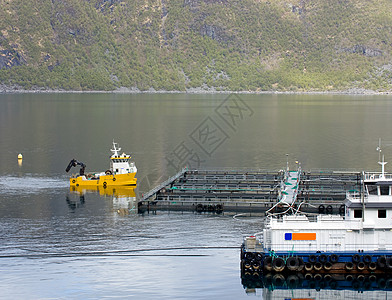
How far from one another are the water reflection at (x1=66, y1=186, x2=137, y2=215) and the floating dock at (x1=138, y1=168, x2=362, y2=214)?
1.67m

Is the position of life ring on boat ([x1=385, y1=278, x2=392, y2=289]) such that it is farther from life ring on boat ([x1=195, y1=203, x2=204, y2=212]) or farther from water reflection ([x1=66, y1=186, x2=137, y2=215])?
water reflection ([x1=66, y1=186, x2=137, y2=215])

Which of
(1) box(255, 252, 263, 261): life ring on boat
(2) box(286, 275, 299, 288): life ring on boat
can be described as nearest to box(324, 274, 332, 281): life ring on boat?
(2) box(286, 275, 299, 288): life ring on boat

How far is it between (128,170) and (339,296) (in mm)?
47428

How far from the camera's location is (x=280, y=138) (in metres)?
160

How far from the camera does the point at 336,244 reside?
50344 mm

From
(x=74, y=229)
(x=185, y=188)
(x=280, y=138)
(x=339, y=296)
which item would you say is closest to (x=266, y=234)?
(x=339, y=296)

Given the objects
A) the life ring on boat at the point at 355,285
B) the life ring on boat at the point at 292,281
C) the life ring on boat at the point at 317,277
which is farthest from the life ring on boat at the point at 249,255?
the life ring on boat at the point at 355,285

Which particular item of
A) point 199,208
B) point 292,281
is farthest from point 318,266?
point 199,208

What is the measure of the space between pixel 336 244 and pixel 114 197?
37408 millimetres

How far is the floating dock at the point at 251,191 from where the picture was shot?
73.5 meters

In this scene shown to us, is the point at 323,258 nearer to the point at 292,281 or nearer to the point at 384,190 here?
the point at 292,281

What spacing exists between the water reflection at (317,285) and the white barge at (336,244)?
0.34m

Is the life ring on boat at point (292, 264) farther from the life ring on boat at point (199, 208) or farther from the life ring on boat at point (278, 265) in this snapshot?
the life ring on boat at point (199, 208)

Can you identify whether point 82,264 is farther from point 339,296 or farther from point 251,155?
point 251,155
